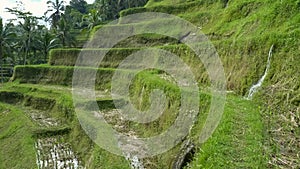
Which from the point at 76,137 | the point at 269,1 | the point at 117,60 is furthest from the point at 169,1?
the point at 76,137

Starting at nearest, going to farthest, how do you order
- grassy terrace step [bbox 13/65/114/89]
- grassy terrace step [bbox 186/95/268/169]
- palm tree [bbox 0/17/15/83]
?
1. grassy terrace step [bbox 186/95/268/169]
2. grassy terrace step [bbox 13/65/114/89]
3. palm tree [bbox 0/17/15/83]

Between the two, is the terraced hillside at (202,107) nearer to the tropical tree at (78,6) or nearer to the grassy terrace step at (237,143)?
the grassy terrace step at (237,143)

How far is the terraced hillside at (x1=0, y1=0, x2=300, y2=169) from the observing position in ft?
16.0

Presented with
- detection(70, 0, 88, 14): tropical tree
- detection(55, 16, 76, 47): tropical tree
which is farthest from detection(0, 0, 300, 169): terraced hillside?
detection(70, 0, 88, 14): tropical tree

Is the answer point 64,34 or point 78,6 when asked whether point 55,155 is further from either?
point 78,6

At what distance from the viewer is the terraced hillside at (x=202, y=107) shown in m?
4.89

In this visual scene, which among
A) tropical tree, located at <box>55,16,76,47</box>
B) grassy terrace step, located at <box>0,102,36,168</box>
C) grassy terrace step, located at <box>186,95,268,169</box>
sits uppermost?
grassy terrace step, located at <box>186,95,268,169</box>

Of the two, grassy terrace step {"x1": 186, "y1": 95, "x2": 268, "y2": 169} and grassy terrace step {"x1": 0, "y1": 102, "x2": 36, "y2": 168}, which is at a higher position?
grassy terrace step {"x1": 186, "y1": 95, "x2": 268, "y2": 169}

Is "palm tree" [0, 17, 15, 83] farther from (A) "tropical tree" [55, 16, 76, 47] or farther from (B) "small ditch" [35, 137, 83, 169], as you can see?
(B) "small ditch" [35, 137, 83, 169]

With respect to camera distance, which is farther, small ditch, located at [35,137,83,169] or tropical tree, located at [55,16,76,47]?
tropical tree, located at [55,16,76,47]

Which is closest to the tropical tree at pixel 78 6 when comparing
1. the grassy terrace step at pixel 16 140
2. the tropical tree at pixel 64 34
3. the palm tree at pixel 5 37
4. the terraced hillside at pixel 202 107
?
the tropical tree at pixel 64 34

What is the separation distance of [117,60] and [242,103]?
A: 12.5m

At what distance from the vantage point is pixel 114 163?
8258mm

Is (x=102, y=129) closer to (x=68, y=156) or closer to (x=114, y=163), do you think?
(x=68, y=156)
